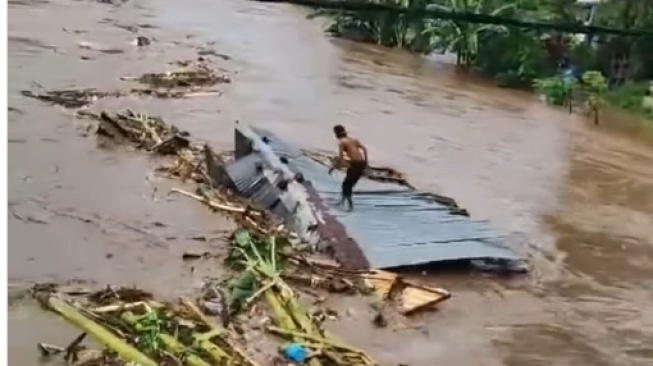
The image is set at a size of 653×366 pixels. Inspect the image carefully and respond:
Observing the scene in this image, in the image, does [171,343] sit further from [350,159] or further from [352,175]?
[352,175]

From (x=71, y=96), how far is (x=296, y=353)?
12.5 m

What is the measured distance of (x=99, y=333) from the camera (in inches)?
352

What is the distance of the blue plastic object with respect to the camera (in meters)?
9.33

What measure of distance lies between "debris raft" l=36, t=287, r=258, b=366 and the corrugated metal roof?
115 inches

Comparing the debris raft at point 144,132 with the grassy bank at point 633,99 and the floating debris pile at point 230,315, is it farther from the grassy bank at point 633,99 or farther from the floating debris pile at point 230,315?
the grassy bank at point 633,99

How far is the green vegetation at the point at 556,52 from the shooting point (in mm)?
26047

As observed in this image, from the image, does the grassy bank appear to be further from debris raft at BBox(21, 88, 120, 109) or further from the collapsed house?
debris raft at BBox(21, 88, 120, 109)

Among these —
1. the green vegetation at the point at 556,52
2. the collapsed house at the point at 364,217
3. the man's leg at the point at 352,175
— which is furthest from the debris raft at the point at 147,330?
the green vegetation at the point at 556,52

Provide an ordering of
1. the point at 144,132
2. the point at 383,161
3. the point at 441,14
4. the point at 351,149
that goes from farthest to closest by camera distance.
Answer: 1. the point at 383,161
2. the point at 144,132
3. the point at 351,149
4. the point at 441,14

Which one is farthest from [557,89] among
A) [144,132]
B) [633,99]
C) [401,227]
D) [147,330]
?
[147,330]

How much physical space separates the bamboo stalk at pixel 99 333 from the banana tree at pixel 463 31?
18806mm

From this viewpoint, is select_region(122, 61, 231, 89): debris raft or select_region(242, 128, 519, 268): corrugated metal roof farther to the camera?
select_region(122, 61, 231, 89): debris raft

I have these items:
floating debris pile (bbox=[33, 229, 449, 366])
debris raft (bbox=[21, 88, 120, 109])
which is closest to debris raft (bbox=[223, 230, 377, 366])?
floating debris pile (bbox=[33, 229, 449, 366])

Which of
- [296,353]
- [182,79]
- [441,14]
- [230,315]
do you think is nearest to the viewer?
[441,14]
